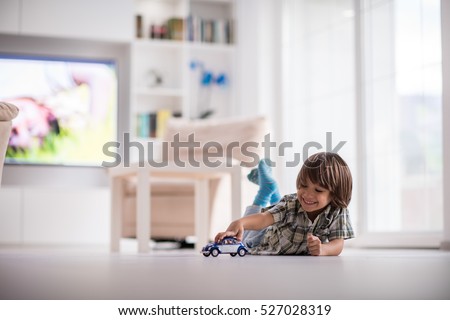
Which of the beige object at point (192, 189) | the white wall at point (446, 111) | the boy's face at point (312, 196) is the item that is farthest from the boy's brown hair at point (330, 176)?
the beige object at point (192, 189)

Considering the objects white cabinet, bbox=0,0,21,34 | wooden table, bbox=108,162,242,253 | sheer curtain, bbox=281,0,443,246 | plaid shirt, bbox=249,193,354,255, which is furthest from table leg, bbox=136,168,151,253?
white cabinet, bbox=0,0,21,34

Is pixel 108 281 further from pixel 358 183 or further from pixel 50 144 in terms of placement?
pixel 50 144

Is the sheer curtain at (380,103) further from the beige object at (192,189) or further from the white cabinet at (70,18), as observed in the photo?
the white cabinet at (70,18)

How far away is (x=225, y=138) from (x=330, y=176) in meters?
2.45

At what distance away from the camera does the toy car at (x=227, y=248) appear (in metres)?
2.27

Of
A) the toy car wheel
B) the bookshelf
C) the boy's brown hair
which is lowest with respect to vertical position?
the toy car wheel

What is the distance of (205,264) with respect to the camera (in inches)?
74.3

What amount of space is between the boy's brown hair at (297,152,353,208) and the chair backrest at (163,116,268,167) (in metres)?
2.10

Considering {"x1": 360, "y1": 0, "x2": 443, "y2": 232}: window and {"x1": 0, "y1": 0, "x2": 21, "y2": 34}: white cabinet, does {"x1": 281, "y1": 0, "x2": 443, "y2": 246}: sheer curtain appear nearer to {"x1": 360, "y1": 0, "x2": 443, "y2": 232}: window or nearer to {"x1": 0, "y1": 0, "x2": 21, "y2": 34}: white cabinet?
{"x1": 360, "y1": 0, "x2": 443, "y2": 232}: window

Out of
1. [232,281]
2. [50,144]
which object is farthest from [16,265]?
[50,144]

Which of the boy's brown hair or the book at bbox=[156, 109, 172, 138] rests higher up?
the book at bbox=[156, 109, 172, 138]

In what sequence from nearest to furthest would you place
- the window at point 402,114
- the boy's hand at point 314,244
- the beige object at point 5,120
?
the boy's hand at point 314,244
the beige object at point 5,120
the window at point 402,114

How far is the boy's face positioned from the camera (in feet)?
7.51

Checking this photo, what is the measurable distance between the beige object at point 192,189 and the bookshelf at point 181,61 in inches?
43.1
